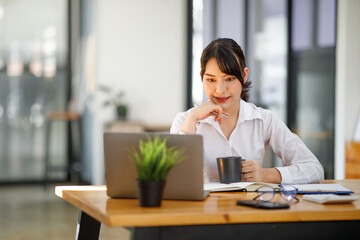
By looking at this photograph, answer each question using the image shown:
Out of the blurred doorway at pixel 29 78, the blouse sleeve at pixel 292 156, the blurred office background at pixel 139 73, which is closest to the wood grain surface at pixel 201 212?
the blouse sleeve at pixel 292 156

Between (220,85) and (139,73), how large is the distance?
4288 millimetres

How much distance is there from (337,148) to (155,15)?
269 cm

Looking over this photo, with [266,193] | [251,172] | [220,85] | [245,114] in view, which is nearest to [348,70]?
[245,114]

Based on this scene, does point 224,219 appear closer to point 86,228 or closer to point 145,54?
point 86,228

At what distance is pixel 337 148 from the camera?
523 centimetres

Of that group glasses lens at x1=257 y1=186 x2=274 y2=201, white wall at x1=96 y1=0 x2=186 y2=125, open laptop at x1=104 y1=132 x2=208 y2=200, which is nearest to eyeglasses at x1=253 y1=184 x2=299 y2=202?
glasses lens at x1=257 y1=186 x2=274 y2=201

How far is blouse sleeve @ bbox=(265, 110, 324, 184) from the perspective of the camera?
217cm

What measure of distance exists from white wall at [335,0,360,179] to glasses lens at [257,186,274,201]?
3467mm

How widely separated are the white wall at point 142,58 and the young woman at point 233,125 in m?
4.07

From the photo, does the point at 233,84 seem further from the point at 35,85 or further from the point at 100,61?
the point at 35,85

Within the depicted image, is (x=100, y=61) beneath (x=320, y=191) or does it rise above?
above

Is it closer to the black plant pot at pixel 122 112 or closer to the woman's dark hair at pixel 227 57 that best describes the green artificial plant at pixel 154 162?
the woman's dark hair at pixel 227 57

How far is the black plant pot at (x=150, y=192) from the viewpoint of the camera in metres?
1.53

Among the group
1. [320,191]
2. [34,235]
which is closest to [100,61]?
[34,235]
